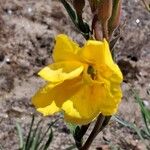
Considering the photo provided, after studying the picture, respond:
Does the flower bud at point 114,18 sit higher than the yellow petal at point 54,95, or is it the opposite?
the flower bud at point 114,18

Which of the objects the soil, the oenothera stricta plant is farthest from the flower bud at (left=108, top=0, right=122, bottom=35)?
the soil

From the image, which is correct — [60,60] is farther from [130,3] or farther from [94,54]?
[130,3]

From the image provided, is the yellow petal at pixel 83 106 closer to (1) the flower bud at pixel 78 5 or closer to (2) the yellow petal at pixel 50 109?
(2) the yellow petal at pixel 50 109

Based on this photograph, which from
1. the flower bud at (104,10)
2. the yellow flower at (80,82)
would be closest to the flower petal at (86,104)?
the yellow flower at (80,82)

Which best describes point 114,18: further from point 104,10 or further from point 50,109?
point 50,109

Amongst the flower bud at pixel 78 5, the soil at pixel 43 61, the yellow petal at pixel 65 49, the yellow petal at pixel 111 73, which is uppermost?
the flower bud at pixel 78 5

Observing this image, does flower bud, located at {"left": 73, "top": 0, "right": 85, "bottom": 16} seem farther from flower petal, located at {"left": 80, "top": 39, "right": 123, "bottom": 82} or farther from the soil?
the soil

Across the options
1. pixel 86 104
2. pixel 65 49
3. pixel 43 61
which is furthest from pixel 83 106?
pixel 43 61

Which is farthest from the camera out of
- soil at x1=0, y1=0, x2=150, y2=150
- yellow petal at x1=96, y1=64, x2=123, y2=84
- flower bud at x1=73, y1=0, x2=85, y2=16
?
soil at x1=0, y1=0, x2=150, y2=150
